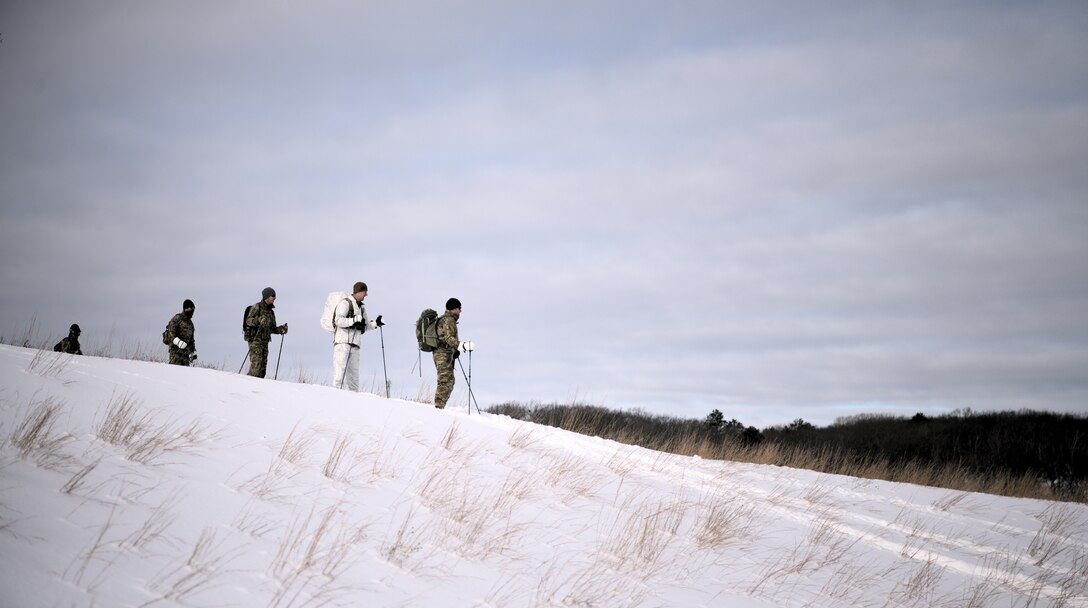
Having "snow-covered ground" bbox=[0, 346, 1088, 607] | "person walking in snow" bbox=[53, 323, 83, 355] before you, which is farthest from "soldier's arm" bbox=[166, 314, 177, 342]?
"snow-covered ground" bbox=[0, 346, 1088, 607]

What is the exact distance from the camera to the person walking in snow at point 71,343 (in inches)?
503

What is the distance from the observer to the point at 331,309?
11.3 m

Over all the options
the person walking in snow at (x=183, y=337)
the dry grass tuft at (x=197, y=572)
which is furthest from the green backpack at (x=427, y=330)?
→ the dry grass tuft at (x=197, y=572)

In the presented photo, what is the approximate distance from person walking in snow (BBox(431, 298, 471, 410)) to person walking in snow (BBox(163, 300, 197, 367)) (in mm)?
5506

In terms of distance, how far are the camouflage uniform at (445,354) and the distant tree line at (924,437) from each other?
18.8ft

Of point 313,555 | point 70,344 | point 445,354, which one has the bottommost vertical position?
point 313,555

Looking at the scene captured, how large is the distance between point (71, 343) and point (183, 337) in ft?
8.57

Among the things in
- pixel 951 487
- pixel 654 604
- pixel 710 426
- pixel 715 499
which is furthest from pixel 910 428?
pixel 654 604

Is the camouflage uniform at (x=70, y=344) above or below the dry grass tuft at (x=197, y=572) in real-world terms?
above

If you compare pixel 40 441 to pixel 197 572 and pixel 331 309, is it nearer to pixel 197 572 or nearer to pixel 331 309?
pixel 197 572

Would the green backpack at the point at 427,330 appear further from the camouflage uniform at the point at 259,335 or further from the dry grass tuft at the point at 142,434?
the dry grass tuft at the point at 142,434

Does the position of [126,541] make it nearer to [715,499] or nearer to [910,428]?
[715,499]

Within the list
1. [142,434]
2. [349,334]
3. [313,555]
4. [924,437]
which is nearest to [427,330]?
[349,334]

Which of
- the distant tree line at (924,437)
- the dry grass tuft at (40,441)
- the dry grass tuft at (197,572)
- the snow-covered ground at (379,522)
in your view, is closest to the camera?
the dry grass tuft at (197,572)
